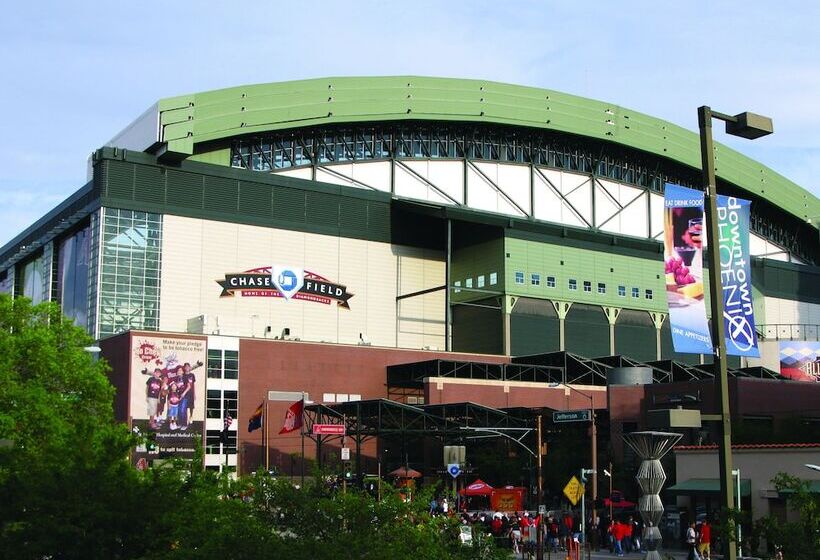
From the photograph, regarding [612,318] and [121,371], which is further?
[612,318]

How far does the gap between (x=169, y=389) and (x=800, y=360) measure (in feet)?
207

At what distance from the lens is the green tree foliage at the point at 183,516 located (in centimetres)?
1549

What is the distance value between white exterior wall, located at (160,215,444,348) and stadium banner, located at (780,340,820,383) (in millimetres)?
35402

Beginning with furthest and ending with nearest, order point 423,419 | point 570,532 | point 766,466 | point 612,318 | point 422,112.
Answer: point 612,318
point 422,112
point 423,419
point 570,532
point 766,466

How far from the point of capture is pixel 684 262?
68.3 ft

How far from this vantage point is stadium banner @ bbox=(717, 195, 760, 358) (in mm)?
20413

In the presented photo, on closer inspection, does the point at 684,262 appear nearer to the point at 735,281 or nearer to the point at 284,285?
the point at 735,281

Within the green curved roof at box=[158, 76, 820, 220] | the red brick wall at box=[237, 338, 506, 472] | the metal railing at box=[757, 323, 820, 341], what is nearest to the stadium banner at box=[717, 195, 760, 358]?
the red brick wall at box=[237, 338, 506, 472]

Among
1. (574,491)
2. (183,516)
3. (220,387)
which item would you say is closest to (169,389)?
(220,387)

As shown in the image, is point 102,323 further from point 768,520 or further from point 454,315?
point 768,520

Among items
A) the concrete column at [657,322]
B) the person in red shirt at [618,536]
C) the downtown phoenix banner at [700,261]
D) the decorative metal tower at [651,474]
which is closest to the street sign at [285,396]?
the concrete column at [657,322]

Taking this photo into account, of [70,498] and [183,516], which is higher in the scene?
[70,498]

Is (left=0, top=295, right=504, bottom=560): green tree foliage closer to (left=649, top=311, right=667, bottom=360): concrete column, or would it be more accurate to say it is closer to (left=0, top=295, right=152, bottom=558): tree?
(left=0, top=295, right=152, bottom=558): tree

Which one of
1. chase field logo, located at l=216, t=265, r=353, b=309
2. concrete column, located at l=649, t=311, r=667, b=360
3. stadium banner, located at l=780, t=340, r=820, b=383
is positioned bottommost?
stadium banner, located at l=780, t=340, r=820, b=383
